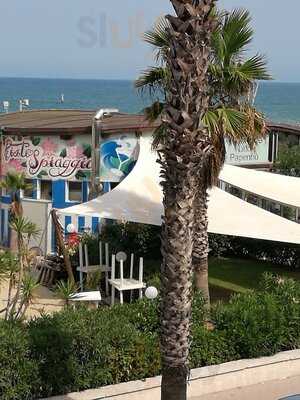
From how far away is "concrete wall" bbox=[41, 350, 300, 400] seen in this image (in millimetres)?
8766

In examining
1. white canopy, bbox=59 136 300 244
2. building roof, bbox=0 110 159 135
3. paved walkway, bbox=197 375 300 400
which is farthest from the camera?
A: building roof, bbox=0 110 159 135

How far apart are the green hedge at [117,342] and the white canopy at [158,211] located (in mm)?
2359

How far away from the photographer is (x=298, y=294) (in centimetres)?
1105

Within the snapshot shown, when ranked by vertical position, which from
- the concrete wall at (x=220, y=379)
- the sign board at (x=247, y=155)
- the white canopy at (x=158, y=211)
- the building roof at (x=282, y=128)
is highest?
the building roof at (x=282, y=128)

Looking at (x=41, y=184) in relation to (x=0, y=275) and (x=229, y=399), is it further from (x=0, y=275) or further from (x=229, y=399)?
(x=229, y=399)

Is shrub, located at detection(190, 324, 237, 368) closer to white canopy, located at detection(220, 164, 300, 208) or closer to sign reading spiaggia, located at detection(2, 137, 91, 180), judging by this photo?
white canopy, located at detection(220, 164, 300, 208)

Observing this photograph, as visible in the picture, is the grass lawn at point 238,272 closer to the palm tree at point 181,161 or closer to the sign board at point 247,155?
the sign board at point 247,155

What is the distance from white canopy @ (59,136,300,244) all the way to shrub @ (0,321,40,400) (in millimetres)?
5649

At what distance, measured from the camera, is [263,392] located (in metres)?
9.54

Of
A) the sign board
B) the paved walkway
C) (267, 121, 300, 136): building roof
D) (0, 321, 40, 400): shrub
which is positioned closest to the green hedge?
(0, 321, 40, 400): shrub

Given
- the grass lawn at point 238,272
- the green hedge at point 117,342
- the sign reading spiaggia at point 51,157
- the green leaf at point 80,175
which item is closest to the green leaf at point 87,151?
the sign reading spiaggia at point 51,157

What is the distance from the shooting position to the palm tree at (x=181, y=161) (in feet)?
21.7

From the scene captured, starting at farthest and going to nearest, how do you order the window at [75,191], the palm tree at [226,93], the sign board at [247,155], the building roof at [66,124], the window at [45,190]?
the sign board at [247,155] < the window at [45,190] < the window at [75,191] < the building roof at [66,124] < the palm tree at [226,93]

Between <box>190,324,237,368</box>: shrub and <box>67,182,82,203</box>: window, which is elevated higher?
<box>67,182,82,203</box>: window
